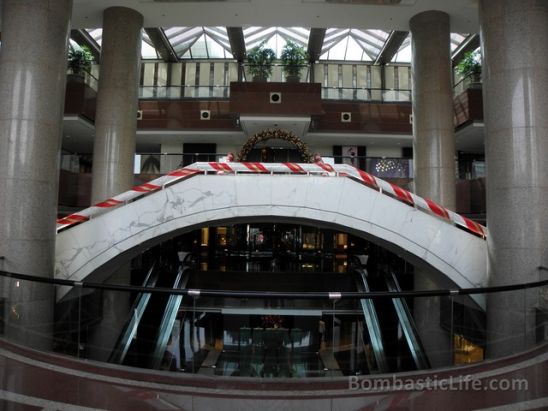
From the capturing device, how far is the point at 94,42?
22.2m

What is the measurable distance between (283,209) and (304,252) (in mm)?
11132

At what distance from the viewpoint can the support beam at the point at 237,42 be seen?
21.4 m

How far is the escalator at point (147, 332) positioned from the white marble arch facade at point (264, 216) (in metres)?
3.83

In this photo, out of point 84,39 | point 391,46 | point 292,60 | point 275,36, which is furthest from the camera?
point 275,36

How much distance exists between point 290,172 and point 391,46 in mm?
16517

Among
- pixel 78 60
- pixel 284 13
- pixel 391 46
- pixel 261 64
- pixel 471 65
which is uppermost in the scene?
pixel 391 46

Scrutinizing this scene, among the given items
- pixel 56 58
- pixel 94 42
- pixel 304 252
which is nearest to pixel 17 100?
pixel 56 58

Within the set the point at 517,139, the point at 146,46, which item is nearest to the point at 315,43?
the point at 146,46

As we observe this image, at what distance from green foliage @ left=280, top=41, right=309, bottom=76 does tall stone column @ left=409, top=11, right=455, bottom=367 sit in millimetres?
7161

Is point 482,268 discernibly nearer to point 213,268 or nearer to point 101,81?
point 213,268

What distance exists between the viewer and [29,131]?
23.6ft

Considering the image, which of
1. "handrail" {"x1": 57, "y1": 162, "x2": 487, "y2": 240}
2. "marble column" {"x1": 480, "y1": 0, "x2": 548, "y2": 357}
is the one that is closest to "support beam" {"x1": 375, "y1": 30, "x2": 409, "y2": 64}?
"marble column" {"x1": 480, "y1": 0, "x2": 548, "y2": 357}

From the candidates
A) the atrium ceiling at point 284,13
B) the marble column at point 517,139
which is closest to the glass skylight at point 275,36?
the atrium ceiling at point 284,13

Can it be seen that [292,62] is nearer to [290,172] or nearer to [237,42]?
[237,42]
